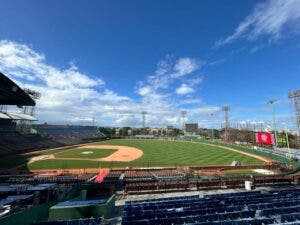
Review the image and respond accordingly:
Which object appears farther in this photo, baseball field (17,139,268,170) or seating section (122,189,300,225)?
baseball field (17,139,268,170)

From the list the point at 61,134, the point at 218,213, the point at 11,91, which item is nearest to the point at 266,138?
the point at 218,213

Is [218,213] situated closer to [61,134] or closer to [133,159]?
[133,159]

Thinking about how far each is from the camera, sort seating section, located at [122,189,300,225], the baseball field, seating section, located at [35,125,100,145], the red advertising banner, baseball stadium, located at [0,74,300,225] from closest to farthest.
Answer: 1. seating section, located at [122,189,300,225]
2. baseball stadium, located at [0,74,300,225]
3. the baseball field
4. the red advertising banner
5. seating section, located at [35,125,100,145]

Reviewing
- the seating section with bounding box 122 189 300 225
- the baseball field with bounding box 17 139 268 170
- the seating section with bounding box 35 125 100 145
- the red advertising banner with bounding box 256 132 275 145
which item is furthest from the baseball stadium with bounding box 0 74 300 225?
the seating section with bounding box 35 125 100 145

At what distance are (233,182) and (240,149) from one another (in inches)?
1591

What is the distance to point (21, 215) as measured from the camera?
1081 cm

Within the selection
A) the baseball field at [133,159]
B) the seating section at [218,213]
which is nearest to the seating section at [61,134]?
the baseball field at [133,159]

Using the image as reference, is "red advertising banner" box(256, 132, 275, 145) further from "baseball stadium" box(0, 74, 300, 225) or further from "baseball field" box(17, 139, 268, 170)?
"baseball field" box(17, 139, 268, 170)

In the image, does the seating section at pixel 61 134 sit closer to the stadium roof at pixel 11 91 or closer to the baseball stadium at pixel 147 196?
the baseball stadium at pixel 147 196

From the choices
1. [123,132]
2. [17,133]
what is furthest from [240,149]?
[123,132]

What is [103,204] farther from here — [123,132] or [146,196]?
[123,132]

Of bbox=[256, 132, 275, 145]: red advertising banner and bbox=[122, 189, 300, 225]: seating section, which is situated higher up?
bbox=[256, 132, 275, 145]: red advertising banner

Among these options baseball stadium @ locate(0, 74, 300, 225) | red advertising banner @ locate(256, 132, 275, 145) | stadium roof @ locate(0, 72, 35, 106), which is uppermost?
stadium roof @ locate(0, 72, 35, 106)

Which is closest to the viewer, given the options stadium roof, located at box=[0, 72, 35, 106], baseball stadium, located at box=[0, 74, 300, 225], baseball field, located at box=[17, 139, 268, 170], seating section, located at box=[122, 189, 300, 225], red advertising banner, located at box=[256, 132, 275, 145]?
seating section, located at box=[122, 189, 300, 225]
